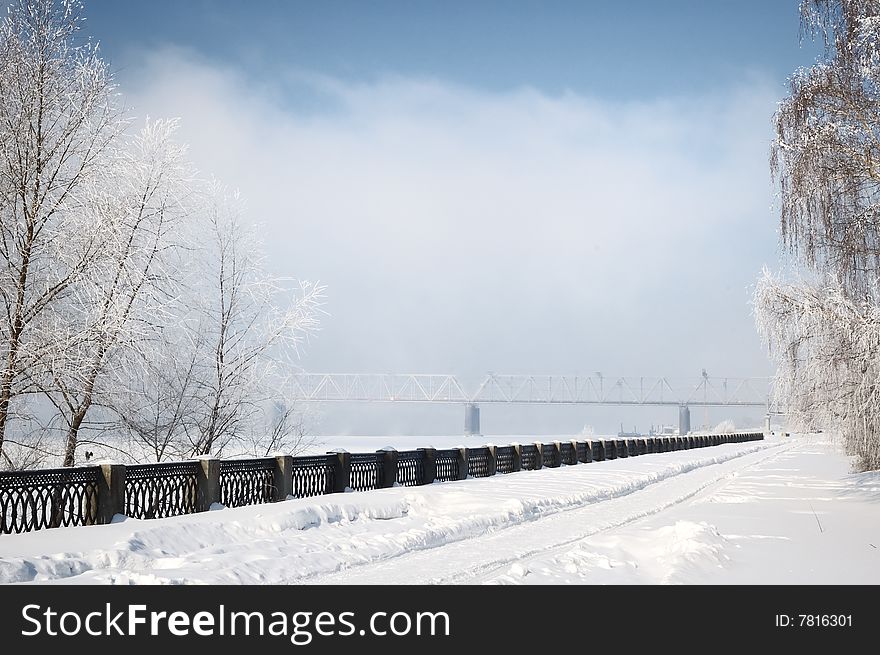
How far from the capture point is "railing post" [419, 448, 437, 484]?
961 inches

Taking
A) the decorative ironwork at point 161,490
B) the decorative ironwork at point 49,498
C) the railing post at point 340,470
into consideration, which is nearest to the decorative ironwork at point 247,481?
the decorative ironwork at point 161,490

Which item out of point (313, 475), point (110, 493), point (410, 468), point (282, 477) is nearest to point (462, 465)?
point (410, 468)

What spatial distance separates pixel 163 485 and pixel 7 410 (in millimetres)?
3816

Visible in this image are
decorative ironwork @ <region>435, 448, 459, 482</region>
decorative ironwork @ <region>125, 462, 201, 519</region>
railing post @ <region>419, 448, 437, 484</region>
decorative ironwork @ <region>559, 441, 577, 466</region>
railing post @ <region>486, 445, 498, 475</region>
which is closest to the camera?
decorative ironwork @ <region>125, 462, 201, 519</region>

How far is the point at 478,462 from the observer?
2817cm

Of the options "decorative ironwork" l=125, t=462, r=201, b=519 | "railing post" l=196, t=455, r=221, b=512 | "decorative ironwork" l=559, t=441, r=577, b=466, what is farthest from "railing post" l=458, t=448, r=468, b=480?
"decorative ironwork" l=125, t=462, r=201, b=519

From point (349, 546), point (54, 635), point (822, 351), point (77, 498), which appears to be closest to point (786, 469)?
point (822, 351)

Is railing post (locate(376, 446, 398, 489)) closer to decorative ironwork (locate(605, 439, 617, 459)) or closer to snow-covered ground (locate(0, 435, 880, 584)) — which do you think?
snow-covered ground (locate(0, 435, 880, 584))

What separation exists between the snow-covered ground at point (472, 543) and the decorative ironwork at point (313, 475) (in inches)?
53.1

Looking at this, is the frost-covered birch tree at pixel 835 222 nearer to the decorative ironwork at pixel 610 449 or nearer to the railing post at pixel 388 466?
the railing post at pixel 388 466

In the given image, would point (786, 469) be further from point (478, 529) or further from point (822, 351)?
point (478, 529)

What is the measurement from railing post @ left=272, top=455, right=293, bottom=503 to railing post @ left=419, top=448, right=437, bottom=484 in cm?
710

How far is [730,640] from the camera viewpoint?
716 cm

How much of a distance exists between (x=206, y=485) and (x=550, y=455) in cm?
2094
